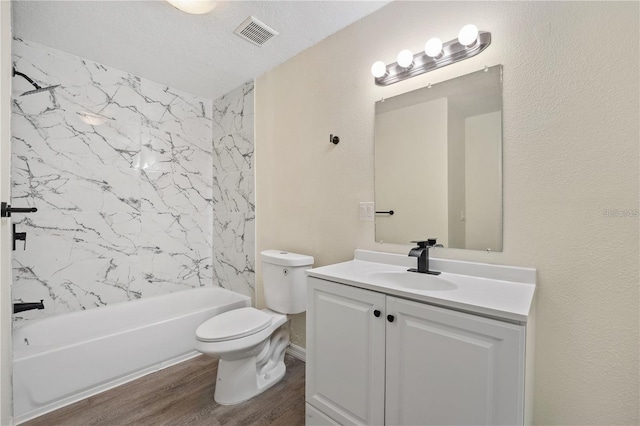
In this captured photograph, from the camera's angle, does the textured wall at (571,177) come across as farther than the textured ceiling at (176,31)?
No

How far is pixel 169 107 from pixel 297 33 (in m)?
1.58

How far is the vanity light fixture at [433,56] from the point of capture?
1331 mm

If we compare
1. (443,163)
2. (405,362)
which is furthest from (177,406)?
(443,163)

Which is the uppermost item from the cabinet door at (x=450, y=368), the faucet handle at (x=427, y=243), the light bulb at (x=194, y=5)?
the light bulb at (x=194, y=5)

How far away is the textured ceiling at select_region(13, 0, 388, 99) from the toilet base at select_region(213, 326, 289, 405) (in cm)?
A: 215

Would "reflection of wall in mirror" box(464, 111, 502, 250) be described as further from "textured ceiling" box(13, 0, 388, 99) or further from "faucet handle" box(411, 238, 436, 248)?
"textured ceiling" box(13, 0, 388, 99)

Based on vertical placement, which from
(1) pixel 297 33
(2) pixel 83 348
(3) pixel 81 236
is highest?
(1) pixel 297 33

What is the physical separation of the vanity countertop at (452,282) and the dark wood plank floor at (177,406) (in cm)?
90

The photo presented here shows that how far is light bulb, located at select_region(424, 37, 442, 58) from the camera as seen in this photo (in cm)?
140

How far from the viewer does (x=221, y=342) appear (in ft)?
5.26

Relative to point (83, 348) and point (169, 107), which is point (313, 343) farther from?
point (169, 107)

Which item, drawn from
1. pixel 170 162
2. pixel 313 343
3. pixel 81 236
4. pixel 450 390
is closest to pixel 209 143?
pixel 170 162

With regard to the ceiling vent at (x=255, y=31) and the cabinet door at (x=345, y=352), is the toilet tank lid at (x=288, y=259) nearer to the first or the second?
the cabinet door at (x=345, y=352)

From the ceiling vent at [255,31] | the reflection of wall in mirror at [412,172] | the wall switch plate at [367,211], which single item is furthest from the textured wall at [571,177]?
the ceiling vent at [255,31]
